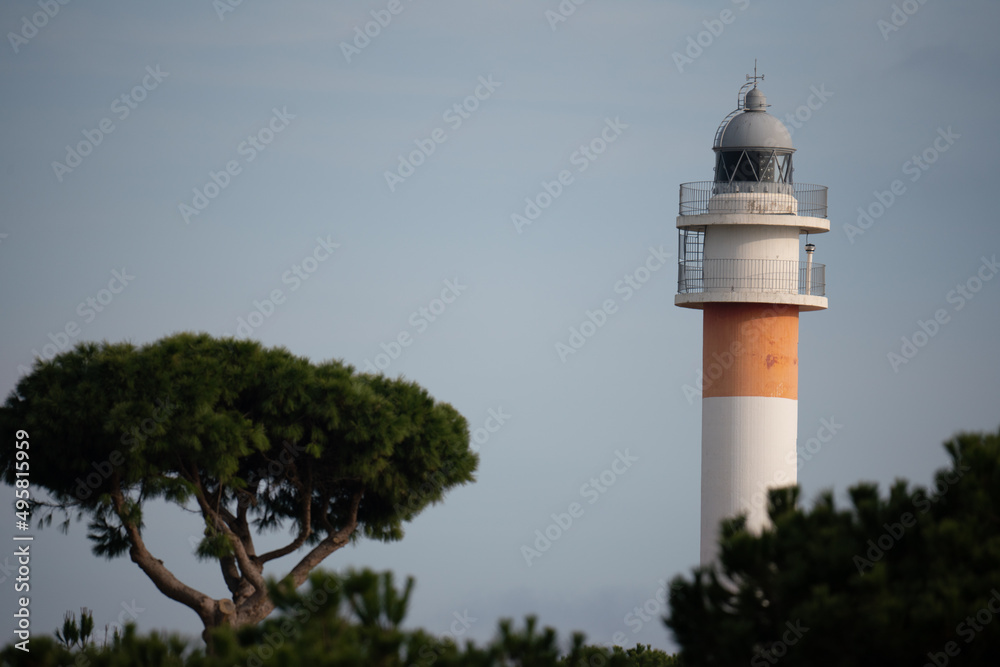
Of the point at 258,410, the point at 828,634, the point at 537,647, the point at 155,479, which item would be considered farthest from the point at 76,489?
the point at 828,634

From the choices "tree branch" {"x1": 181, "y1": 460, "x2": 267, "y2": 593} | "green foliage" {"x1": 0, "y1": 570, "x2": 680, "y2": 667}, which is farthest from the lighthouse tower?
"green foliage" {"x1": 0, "y1": 570, "x2": 680, "y2": 667}

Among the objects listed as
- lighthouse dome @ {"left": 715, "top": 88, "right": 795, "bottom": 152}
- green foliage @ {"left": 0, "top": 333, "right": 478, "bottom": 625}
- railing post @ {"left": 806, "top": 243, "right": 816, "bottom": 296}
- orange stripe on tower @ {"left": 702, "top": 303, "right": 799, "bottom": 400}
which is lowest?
green foliage @ {"left": 0, "top": 333, "right": 478, "bottom": 625}

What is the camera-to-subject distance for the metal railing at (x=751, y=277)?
85.9 feet

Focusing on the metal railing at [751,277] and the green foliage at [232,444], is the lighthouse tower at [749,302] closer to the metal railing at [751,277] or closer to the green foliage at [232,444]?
the metal railing at [751,277]

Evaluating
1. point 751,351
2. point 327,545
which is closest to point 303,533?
point 327,545

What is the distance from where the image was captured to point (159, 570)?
23.2 meters

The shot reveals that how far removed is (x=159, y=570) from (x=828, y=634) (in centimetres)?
1418

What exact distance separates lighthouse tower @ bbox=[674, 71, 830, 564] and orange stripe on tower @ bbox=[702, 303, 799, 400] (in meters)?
0.02

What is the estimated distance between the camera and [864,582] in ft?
41.7

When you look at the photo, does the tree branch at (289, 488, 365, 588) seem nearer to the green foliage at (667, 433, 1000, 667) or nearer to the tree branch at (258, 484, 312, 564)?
the tree branch at (258, 484, 312, 564)

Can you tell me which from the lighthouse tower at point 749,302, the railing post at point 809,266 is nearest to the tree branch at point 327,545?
the lighthouse tower at point 749,302

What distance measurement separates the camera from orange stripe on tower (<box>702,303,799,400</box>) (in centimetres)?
2566

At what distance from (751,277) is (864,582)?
46.0 ft

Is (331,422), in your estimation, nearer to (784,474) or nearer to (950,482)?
(784,474)
